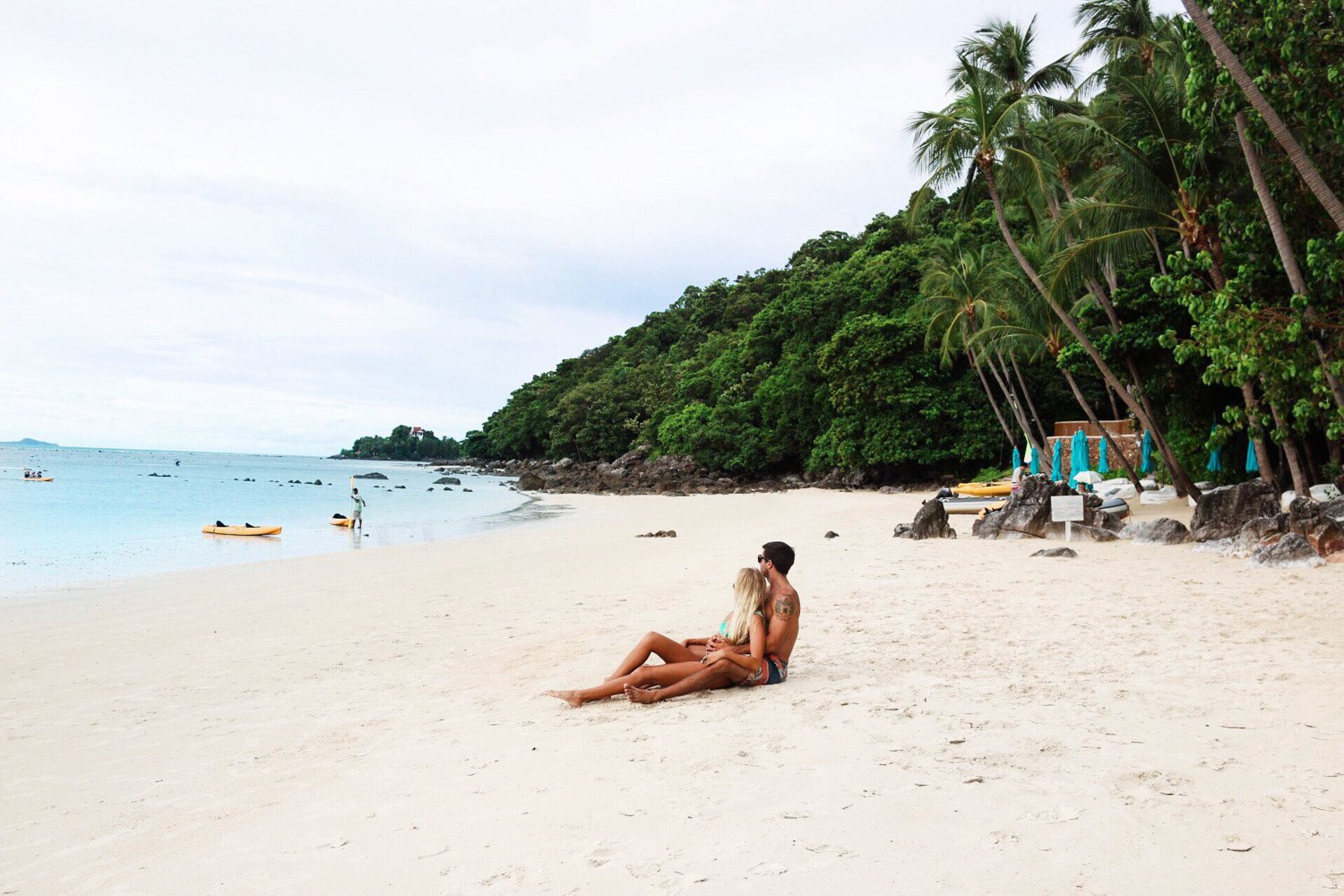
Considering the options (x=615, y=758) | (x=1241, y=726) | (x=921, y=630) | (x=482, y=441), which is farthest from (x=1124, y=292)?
(x=482, y=441)

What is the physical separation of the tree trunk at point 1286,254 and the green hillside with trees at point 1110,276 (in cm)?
3

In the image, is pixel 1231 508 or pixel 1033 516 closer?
pixel 1231 508

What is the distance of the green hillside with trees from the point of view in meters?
9.93

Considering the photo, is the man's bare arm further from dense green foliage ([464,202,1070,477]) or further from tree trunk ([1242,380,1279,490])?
dense green foliage ([464,202,1070,477])

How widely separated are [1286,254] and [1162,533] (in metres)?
3.88

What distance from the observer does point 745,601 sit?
5078 millimetres

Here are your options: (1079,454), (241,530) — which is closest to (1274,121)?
(1079,454)

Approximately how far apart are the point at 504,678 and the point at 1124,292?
15.4 m

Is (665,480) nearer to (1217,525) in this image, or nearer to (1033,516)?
(1033,516)

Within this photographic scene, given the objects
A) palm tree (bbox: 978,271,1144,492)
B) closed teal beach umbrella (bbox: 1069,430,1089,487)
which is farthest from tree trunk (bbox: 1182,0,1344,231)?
closed teal beach umbrella (bbox: 1069,430,1089,487)

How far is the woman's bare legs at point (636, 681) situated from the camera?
4.90m

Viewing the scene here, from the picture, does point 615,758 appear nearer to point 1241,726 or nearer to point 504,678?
point 504,678

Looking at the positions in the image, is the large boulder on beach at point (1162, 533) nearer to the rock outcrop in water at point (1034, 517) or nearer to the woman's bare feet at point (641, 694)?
the rock outcrop in water at point (1034, 517)

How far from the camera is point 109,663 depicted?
713cm
